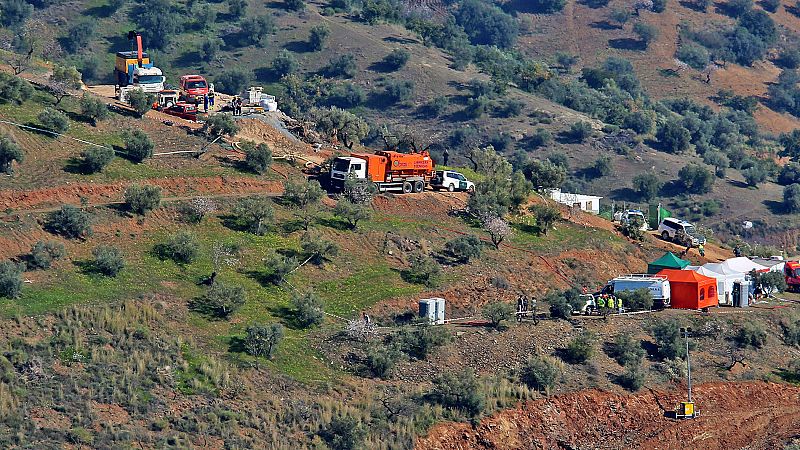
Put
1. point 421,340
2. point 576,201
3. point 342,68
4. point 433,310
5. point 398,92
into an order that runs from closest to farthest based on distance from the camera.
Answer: point 421,340
point 433,310
point 576,201
point 398,92
point 342,68

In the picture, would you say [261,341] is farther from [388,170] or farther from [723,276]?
[723,276]

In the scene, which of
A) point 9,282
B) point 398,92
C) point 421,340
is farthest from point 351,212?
point 398,92

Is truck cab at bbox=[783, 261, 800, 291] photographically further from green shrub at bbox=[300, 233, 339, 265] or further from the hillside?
green shrub at bbox=[300, 233, 339, 265]

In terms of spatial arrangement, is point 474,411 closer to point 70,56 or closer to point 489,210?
point 489,210

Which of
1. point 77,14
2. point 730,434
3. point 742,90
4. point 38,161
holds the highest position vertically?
point 38,161

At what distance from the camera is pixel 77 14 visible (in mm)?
129500

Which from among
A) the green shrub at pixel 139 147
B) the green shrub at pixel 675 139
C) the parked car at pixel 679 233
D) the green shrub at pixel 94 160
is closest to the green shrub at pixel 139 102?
the green shrub at pixel 139 147

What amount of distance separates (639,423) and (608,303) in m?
9.68

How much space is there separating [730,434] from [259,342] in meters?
21.1

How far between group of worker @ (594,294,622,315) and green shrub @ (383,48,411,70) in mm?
65116

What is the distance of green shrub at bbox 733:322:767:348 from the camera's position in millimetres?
68875

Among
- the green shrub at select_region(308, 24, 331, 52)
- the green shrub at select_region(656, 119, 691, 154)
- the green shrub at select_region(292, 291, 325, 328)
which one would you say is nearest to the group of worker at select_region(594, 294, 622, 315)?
the green shrub at select_region(292, 291, 325, 328)

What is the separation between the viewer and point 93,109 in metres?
75.4

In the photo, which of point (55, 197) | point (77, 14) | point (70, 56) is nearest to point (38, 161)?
point (55, 197)
